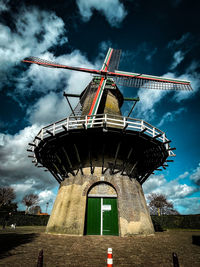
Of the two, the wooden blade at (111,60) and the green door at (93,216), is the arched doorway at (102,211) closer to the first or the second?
the green door at (93,216)

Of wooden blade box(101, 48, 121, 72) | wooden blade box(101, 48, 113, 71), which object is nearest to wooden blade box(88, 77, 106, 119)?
wooden blade box(101, 48, 113, 71)

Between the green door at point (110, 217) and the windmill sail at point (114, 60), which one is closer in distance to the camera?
the green door at point (110, 217)

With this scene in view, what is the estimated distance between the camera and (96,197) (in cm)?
1106

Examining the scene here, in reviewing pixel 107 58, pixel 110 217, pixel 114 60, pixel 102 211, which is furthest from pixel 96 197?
pixel 107 58

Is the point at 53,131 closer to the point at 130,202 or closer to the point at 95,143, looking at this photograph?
the point at 95,143

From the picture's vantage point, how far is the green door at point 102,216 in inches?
412

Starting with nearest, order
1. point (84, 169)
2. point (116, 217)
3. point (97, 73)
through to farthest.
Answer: point (116, 217)
point (84, 169)
point (97, 73)

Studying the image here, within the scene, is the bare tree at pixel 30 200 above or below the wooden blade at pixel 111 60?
below

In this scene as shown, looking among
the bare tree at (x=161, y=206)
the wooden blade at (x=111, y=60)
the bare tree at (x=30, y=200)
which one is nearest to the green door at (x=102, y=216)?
the wooden blade at (x=111, y=60)

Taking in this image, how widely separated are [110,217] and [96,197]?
154cm

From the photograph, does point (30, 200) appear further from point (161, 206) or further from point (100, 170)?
point (100, 170)

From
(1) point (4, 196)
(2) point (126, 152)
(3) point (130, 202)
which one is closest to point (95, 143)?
(2) point (126, 152)

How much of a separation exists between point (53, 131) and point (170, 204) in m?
47.3

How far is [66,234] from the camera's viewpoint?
996 cm
